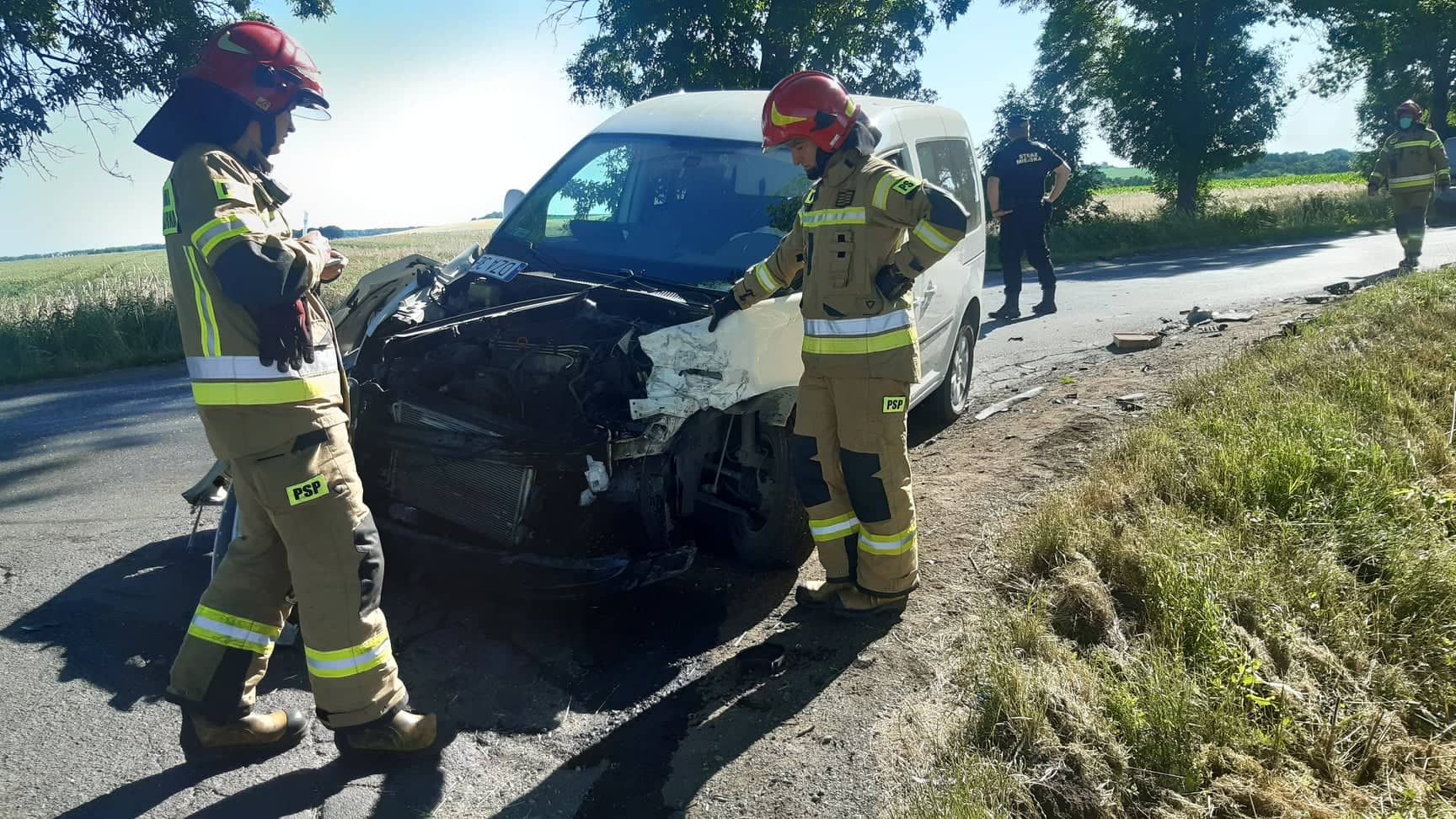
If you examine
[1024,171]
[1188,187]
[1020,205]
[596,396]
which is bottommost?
[596,396]

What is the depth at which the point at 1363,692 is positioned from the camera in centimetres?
272

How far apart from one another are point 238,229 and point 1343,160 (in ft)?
307

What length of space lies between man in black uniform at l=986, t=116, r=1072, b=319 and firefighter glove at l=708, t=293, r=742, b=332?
702 cm

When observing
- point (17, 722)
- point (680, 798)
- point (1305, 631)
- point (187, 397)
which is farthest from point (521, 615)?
point (187, 397)

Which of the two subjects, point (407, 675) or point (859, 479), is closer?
Answer: point (407, 675)

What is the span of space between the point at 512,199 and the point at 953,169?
267 cm

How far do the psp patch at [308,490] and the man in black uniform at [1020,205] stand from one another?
27.9 ft

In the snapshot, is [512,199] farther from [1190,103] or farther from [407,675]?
[1190,103]

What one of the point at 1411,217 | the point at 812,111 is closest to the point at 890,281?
the point at 812,111

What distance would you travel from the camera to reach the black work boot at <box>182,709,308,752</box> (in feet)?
8.86

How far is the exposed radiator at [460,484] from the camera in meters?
3.41

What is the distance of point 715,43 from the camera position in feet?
56.7

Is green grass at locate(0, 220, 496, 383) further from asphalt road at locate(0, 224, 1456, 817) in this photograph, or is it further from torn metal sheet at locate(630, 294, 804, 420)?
torn metal sheet at locate(630, 294, 804, 420)

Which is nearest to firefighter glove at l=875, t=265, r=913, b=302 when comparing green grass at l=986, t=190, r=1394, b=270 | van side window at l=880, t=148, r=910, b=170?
van side window at l=880, t=148, r=910, b=170
